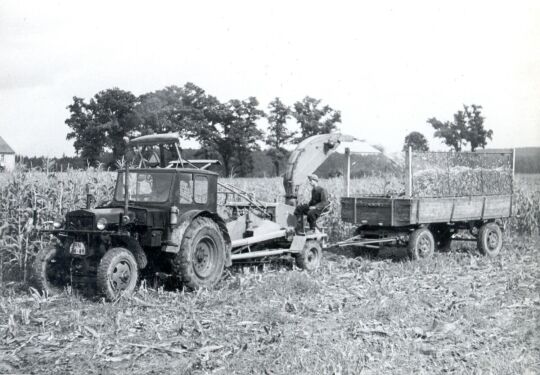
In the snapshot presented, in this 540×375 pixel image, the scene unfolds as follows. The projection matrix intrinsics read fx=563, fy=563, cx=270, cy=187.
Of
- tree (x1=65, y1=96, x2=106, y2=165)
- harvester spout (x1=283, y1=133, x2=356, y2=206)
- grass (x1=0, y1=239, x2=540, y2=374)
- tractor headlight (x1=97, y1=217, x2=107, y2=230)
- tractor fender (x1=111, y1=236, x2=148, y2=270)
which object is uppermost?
tree (x1=65, y1=96, x2=106, y2=165)

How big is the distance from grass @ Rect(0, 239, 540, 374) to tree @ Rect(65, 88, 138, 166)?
35481mm

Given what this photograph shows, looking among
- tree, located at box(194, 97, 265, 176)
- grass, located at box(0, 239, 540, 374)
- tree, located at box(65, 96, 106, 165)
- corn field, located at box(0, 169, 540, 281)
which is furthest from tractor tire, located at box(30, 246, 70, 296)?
tree, located at box(194, 97, 265, 176)

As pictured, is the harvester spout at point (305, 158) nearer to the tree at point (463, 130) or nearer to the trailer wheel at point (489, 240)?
the trailer wheel at point (489, 240)

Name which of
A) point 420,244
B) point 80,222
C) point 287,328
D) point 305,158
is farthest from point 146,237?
point 420,244

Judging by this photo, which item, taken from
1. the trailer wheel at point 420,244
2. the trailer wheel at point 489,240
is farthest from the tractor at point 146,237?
the trailer wheel at point 489,240

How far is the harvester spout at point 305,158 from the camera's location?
11.3 m

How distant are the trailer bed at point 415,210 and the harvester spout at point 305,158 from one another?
1295 millimetres

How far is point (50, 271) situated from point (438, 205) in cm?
778

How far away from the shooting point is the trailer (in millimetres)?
11695

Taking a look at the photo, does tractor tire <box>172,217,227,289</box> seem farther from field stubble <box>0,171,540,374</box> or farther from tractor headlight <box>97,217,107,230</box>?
tractor headlight <box>97,217,107,230</box>

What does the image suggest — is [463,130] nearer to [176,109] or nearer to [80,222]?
[176,109]

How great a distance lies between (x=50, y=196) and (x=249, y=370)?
7143mm

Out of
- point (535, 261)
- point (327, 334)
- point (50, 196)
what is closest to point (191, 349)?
point (327, 334)

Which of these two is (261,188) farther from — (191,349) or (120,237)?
(191,349)
